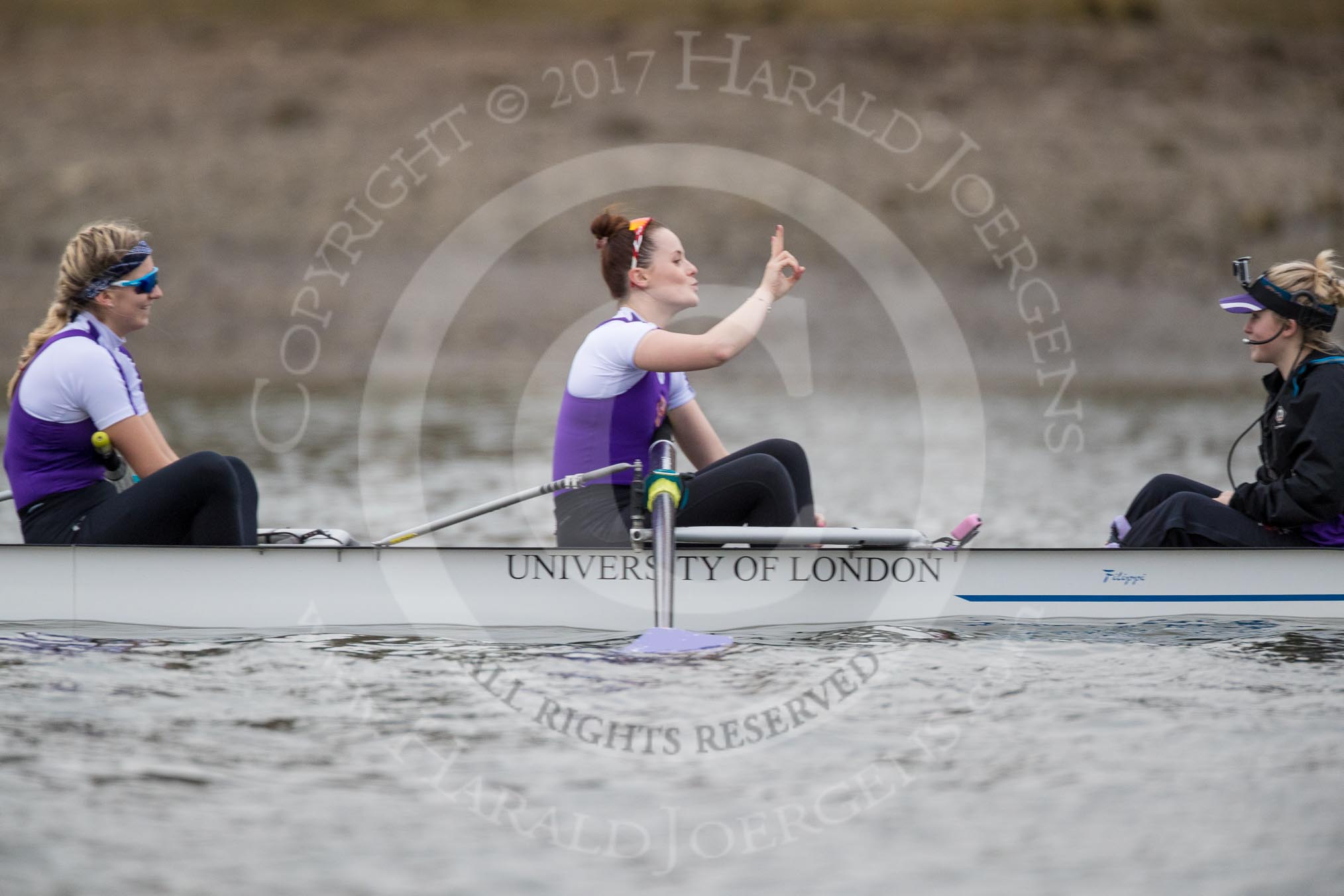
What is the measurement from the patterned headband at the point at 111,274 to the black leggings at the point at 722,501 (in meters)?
2.22

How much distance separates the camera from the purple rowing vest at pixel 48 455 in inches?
277

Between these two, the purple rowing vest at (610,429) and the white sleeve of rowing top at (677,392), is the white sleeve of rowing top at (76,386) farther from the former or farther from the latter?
the white sleeve of rowing top at (677,392)

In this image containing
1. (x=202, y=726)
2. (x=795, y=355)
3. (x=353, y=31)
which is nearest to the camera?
(x=202, y=726)

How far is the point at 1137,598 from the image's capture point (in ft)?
24.3

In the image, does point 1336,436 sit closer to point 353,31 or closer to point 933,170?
point 933,170

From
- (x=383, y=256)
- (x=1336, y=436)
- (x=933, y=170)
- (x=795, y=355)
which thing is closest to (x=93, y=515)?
(x=1336, y=436)

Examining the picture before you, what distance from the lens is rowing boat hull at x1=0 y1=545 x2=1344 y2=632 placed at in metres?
7.24

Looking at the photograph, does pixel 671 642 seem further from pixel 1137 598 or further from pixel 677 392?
pixel 1137 598

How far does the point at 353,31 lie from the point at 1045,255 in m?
23.7

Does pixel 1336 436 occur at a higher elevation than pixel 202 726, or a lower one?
higher

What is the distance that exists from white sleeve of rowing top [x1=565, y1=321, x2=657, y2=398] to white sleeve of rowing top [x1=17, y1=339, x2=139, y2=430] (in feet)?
6.63

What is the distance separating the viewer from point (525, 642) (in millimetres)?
7395

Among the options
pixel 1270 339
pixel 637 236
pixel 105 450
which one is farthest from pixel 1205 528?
pixel 105 450

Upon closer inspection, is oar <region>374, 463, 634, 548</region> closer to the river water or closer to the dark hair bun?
the river water
